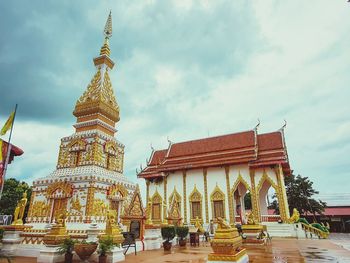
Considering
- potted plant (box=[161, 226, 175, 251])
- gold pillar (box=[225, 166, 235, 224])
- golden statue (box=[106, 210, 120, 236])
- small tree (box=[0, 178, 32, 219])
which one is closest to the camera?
golden statue (box=[106, 210, 120, 236])

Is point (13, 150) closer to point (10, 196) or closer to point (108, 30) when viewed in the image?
point (108, 30)

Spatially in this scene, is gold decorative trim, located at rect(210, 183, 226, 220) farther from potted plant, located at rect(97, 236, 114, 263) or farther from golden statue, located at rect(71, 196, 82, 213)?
potted plant, located at rect(97, 236, 114, 263)

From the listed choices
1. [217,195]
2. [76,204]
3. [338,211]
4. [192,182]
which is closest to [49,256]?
[76,204]

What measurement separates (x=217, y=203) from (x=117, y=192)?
8.84 meters

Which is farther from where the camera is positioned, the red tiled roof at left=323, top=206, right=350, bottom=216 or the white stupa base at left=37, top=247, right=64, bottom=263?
the red tiled roof at left=323, top=206, right=350, bottom=216

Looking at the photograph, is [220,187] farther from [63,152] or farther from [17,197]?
[17,197]

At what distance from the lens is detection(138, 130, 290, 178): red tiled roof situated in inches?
760

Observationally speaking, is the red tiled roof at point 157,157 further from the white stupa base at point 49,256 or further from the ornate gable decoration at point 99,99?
the white stupa base at point 49,256

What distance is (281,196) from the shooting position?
18.0 meters

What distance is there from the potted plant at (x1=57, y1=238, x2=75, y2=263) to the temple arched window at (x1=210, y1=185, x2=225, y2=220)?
13984mm

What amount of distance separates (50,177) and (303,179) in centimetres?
2488

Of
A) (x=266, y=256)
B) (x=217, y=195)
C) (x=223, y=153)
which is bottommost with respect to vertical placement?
(x=266, y=256)

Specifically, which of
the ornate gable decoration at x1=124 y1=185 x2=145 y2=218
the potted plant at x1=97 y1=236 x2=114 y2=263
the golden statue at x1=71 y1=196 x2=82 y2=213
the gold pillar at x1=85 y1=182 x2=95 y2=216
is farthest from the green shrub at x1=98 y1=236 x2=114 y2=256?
the golden statue at x1=71 y1=196 x2=82 y2=213

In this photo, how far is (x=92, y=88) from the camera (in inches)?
709
